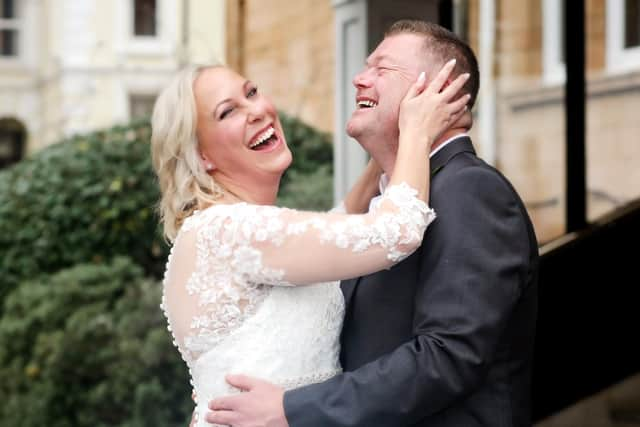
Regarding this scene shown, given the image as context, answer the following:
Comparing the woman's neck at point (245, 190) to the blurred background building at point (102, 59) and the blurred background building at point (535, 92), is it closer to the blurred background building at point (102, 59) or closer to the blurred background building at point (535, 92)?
the blurred background building at point (535, 92)

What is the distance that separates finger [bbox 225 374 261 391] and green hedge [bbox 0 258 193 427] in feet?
12.3

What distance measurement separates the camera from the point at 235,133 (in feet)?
7.38

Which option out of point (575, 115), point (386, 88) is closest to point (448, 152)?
point (386, 88)

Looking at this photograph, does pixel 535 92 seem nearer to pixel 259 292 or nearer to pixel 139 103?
pixel 259 292

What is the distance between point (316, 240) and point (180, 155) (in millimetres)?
466

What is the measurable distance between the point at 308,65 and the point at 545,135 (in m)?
2.40

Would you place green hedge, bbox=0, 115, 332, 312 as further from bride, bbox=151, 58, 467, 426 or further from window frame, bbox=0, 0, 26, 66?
window frame, bbox=0, 0, 26, 66

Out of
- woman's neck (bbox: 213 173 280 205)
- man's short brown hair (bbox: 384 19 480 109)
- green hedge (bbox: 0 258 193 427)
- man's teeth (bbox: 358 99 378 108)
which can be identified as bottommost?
green hedge (bbox: 0 258 193 427)

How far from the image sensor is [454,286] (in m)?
1.89

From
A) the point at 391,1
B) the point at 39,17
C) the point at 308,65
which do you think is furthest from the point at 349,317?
the point at 39,17

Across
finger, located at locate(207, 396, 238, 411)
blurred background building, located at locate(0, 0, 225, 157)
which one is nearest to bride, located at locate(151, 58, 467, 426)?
finger, located at locate(207, 396, 238, 411)

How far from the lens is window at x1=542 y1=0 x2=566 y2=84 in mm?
7250

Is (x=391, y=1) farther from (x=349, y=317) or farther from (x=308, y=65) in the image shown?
(x=308, y=65)

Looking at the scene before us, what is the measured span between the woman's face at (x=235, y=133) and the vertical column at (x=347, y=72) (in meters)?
2.57
